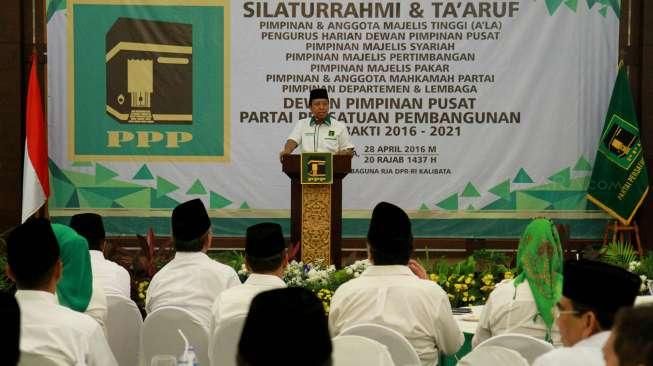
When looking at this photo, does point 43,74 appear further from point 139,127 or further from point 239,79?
point 239,79

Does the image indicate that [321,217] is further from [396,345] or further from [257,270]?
[396,345]

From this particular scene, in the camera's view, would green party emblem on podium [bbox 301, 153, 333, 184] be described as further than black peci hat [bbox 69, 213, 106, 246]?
Yes

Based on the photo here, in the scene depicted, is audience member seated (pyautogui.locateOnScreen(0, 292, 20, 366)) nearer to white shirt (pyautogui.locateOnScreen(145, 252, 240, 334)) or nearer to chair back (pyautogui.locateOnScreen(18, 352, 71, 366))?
chair back (pyautogui.locateOnScreen(18, 352, 71, 366))

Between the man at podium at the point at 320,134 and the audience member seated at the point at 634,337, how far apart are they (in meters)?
6.59

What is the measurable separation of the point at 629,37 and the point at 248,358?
9.11m

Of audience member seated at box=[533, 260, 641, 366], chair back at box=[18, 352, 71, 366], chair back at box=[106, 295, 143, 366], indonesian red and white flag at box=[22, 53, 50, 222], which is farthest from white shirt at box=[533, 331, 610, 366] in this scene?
indonesian red and white flag at box=[22, 53, 50, 222]

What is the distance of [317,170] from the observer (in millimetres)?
7656

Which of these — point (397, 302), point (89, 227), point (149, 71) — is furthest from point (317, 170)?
point (397, 302)

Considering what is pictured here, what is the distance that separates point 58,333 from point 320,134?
579 centimetres

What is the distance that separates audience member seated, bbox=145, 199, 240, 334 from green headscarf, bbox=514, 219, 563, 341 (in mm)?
1531

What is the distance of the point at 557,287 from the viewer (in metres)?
4.09

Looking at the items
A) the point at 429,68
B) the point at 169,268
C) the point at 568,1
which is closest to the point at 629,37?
the point at 568,1

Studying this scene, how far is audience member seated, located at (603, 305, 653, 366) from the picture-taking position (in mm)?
2143

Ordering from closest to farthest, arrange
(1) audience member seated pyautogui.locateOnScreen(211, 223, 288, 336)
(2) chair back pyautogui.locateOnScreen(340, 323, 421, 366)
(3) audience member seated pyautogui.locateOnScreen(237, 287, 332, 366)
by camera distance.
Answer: (3) audience member seated pyautogui.locateOnScreen(237, 287, 332, 366), (2) chair back pyautogui.locateOnScreen(340, 323, 421, 366), (1) audience member seated pyautogui.locateOnScreen(211, 223, 288, 336)
